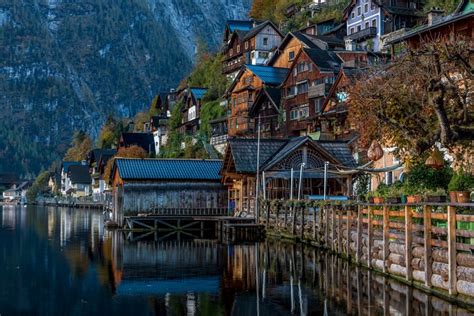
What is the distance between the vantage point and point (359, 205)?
2959 cm

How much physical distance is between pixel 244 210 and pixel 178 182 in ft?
20.7

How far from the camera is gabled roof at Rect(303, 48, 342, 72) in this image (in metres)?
73.7

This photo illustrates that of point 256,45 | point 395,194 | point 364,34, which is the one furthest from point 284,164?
point 256,45

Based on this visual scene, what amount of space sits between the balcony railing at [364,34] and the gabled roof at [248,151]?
38.9 meters

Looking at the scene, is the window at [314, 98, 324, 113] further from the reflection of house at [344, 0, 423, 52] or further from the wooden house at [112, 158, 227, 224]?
the wooden house at [112, 158, 227, 224]

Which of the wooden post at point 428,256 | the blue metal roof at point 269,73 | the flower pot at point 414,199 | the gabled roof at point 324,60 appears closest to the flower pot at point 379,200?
the flower pot at point 414,199

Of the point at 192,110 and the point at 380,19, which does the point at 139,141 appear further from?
the point at 380,19

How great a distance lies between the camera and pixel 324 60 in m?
75.6

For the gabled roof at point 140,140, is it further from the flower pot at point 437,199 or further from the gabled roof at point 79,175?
the flower pot at point 437,199

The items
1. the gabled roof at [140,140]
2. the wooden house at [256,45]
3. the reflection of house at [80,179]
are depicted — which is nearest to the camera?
the wooden house at [256,45]

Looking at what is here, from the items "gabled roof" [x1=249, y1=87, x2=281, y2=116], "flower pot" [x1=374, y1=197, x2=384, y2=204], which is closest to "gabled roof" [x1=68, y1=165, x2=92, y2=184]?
"gabled roof" [x1=249, y1=87, x2=281, y2=116]

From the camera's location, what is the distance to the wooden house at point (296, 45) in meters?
85.3

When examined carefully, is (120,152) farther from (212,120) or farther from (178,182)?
(178,182)

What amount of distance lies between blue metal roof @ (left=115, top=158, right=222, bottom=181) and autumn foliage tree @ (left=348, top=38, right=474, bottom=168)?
2422 cm
